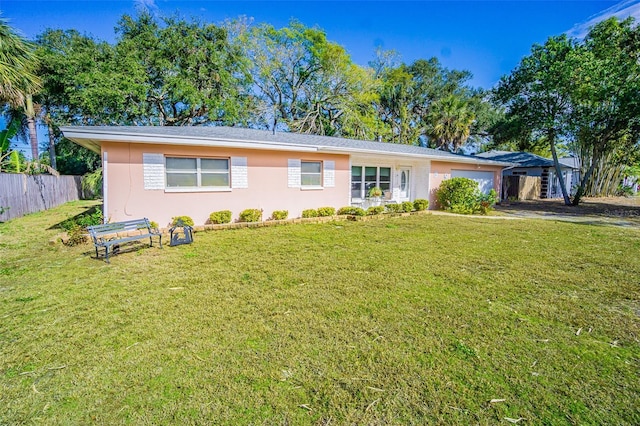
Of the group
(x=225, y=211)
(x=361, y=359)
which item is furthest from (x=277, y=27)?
(x=361, y=359)

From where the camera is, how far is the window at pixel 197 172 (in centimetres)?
886

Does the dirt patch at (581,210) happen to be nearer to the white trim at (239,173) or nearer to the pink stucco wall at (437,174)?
the pink stucco wall at (437,174)

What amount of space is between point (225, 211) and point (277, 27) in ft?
76.0

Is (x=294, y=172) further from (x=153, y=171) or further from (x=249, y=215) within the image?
(x=153, y=171)

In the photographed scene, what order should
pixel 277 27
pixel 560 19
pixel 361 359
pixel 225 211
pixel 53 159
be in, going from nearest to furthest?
pixel 361 359
pixel 225 211
pixel 560 19
pixel 53 159
pixel 277 27

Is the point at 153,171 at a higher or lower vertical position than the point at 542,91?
lower

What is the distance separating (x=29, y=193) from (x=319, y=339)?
16897 mm

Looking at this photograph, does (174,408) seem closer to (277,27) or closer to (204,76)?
(204,76)

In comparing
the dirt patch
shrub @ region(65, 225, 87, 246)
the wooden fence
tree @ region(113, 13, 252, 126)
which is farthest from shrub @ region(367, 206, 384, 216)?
tree @ region(113, 13, 252, 126)

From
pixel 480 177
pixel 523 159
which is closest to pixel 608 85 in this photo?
pixel 480 177

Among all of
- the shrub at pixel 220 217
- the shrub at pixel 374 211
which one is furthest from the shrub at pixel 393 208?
the shrub at pixel 220 217

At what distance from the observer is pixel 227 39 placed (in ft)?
75.7

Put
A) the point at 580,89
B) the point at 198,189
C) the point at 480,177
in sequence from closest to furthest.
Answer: the point at 198,189 < the point at 580,89 < the point at 480,177

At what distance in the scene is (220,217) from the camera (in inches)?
365
